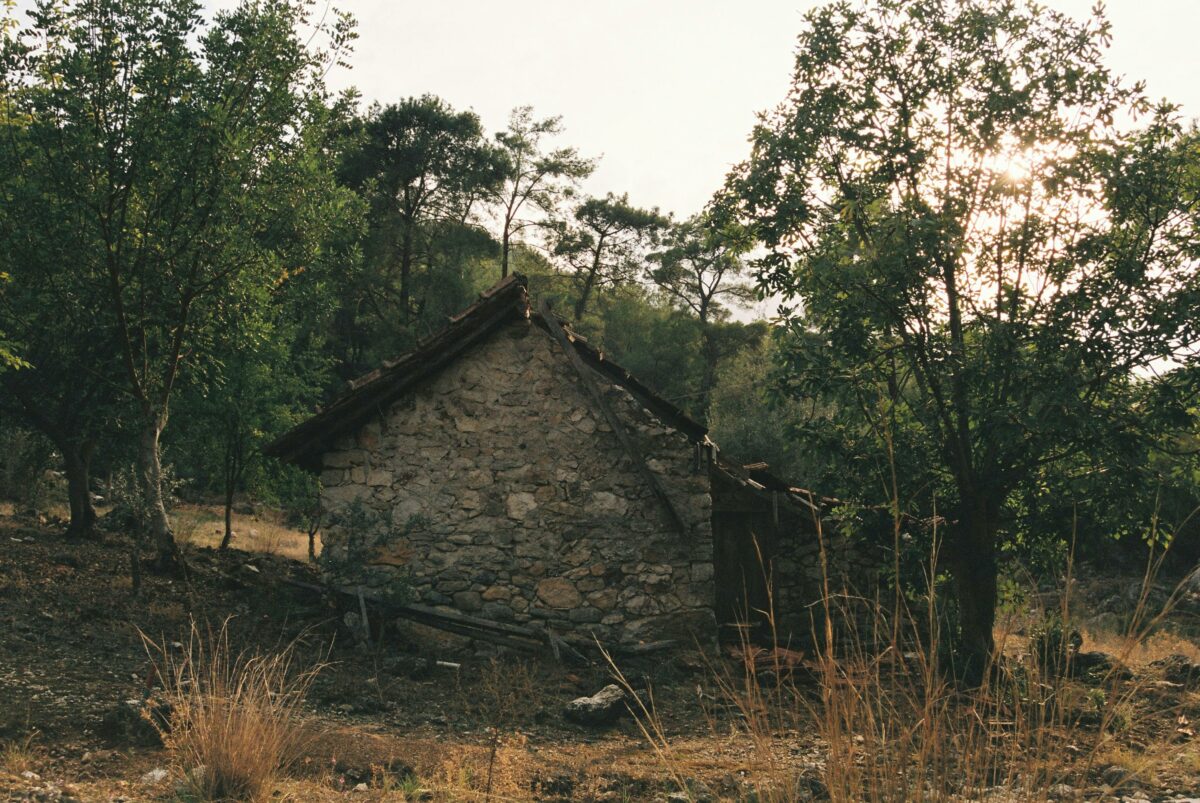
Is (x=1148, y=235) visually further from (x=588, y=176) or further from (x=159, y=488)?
(x=588, y=176)

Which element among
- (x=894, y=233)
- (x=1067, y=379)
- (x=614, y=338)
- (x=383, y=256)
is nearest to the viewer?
(x=1067, y=379)

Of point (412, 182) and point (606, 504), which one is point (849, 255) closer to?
point (606, 504)

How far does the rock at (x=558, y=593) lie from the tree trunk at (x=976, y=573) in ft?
15.0

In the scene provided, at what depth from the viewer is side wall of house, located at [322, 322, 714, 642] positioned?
34.7 feet

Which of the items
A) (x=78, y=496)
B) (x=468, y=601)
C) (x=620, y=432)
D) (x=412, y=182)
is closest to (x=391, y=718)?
(x=468, y=601)

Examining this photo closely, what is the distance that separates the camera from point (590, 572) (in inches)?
417

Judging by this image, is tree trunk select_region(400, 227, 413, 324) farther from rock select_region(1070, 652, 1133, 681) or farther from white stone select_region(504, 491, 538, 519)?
rock select_region(1070, 652, 1133, 681)

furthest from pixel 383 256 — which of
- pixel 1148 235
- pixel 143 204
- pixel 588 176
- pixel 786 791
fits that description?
pixel 786 791

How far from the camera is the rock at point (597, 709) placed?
323 inches

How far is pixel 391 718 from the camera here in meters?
7.93

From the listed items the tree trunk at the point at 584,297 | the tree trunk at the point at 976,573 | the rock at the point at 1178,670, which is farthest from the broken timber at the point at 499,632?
the tree trunk at the point at 584,297

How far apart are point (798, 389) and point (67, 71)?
9465mm

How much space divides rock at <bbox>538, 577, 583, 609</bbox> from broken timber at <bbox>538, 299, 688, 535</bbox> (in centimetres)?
138

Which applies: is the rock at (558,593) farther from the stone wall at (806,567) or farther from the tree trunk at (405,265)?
the tree trunk at (405,265)
